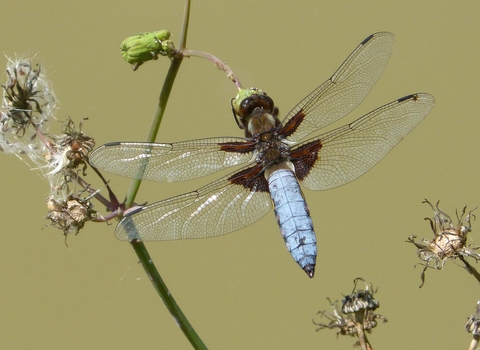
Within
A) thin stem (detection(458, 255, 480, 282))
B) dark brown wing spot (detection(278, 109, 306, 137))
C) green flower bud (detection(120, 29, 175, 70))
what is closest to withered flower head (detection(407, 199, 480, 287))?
thin stem (detection(458, 255, 480, 282))

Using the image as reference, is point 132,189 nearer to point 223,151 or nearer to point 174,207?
point 174,207

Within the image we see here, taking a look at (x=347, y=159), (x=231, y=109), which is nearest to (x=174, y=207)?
(x=231, y=109)

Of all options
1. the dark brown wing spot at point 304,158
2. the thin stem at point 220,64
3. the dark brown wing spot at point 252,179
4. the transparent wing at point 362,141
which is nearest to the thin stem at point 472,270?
the transparent wing at point 362,141

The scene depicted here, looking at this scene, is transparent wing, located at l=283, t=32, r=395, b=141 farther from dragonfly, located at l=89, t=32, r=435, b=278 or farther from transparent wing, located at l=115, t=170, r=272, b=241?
transparent wing, located at l=115, t=170, r=272, b=241

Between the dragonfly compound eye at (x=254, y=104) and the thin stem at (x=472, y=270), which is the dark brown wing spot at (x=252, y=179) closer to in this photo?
the dragonfly compound eye at (x=254, y=104)

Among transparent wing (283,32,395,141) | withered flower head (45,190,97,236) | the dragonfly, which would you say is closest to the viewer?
withered flower head (45,190,97,236)

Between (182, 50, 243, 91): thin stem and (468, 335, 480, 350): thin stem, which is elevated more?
(182, 50, 243, 91): thin stem

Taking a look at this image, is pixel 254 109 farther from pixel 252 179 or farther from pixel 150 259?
pixel 150 259
